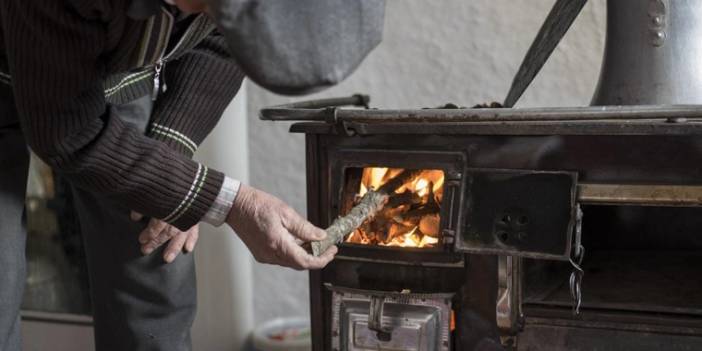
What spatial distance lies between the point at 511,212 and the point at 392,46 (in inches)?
32.2

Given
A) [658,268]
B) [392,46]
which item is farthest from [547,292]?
[392,46]

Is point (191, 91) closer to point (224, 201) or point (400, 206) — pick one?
point (224, 201)

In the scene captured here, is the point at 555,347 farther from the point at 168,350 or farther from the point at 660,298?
the point at 168,350

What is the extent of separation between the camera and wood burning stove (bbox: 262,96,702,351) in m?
1.26

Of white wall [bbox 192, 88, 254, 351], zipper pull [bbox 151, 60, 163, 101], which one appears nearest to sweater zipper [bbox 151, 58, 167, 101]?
zipper pull [bbox 151, 60, 163, 101]

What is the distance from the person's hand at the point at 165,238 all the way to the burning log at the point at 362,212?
0.84ft

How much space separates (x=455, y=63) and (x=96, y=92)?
3.36ft

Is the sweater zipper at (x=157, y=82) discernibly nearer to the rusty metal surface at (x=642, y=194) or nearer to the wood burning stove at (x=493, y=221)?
the wood burning stove at (x=493, y=221)

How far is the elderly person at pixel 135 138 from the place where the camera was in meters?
1.05

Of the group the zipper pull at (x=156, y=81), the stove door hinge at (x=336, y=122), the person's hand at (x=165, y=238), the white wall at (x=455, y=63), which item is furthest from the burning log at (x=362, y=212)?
the white wall at (x=455, y=63)

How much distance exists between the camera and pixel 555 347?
1.36 meters

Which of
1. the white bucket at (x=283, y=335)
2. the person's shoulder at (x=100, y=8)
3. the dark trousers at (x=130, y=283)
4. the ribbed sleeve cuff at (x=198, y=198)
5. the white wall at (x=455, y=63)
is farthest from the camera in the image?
the white bucket at (x=283, y=335)

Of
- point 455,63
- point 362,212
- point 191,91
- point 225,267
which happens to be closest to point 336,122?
point 362,212

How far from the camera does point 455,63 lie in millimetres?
2008
